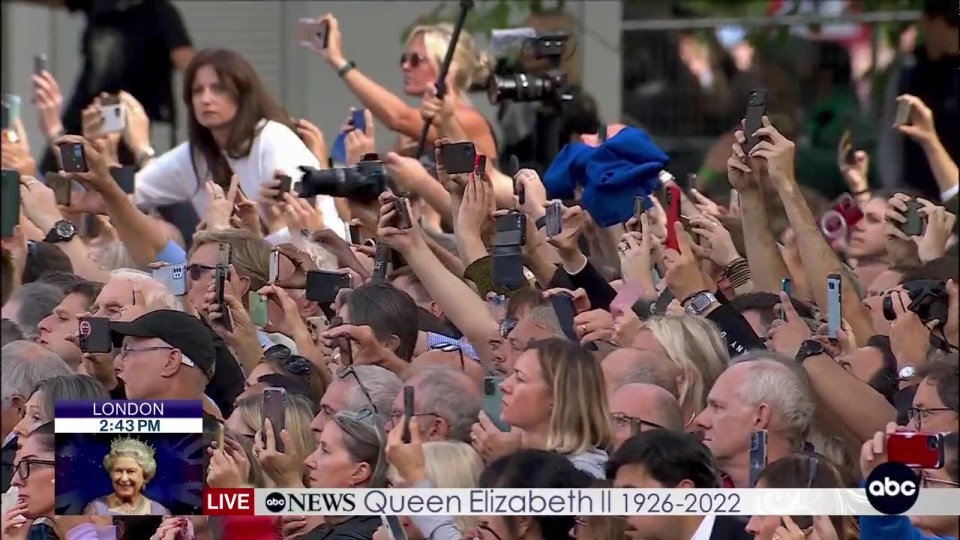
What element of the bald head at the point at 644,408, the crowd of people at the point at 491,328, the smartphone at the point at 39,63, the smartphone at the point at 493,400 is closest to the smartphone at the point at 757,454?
the crowd of people at the point at 491,328

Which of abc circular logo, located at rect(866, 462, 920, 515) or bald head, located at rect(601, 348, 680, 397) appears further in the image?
bald head, located at rect(601, 348, 680, 397)

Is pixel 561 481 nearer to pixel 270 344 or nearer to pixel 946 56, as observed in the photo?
pixel 270 344

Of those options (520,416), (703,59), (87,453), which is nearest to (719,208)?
(520,416)

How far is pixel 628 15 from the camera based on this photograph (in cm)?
972

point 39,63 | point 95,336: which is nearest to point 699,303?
point 95,336

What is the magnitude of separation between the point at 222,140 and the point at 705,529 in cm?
312

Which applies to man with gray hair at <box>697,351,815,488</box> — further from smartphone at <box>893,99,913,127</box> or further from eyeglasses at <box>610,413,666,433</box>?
smartphone at <box>893,99,913,127</box>

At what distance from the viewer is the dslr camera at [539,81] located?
6.36 meters

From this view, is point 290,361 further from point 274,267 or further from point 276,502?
point 276,502

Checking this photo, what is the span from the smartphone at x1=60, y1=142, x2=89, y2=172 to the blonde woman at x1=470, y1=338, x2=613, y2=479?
1.89 metres

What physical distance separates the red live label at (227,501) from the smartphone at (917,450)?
1088 mm

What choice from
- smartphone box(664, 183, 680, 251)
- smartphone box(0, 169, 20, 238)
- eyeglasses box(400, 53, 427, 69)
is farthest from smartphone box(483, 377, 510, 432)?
eyeglasses box(400, 53, 427, 69)

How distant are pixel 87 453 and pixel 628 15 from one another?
6.13 meters

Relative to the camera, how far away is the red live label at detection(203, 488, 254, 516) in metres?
3.88
